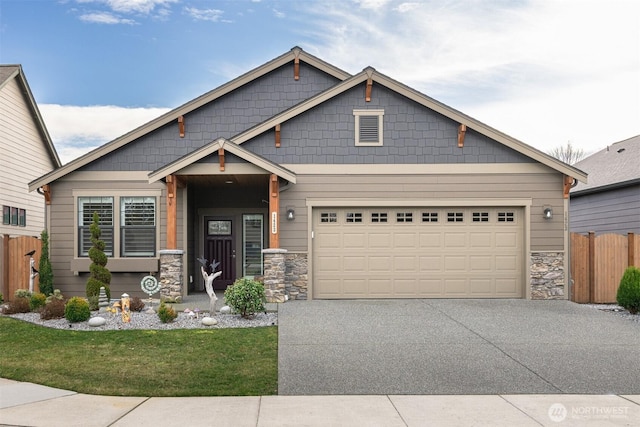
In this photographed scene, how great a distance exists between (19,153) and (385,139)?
13595 mm

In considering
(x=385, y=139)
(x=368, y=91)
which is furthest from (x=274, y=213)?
(x=368, y=91)

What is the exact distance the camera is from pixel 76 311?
9742mm

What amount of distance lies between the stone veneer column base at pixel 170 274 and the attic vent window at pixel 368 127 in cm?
530

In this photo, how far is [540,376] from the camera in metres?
6.66

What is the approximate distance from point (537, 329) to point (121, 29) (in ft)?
43.5

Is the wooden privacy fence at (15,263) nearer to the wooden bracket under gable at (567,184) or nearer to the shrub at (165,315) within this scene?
the shrub at (165,315)

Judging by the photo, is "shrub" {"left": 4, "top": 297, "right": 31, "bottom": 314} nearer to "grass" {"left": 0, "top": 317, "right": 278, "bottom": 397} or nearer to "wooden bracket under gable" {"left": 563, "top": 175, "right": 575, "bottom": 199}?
"grass" {"left": 0, "top": 317, "right": 278, "bottom": 397}

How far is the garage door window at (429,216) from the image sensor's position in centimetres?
1330

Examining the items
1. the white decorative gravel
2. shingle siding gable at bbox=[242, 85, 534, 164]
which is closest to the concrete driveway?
the white decorative gravel

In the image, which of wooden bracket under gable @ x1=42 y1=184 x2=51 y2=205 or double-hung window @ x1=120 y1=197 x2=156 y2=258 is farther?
double-hung window @ x1=120 y1=197 x2=156 y2=258

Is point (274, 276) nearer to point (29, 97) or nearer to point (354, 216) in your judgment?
point (354, 216)

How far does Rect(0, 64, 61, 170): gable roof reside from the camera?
18078mm

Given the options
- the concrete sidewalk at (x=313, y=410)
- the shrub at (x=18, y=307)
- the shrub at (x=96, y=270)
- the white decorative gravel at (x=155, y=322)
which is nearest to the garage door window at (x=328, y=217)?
the white decorative gravel at (x=155, y=322)

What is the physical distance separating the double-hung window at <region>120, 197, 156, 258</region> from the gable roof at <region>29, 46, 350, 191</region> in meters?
1.37
